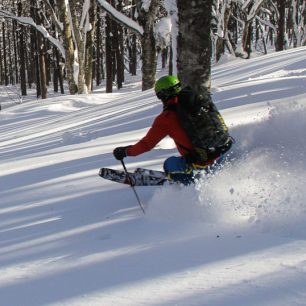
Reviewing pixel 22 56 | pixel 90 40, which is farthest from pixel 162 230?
pixel 22 56

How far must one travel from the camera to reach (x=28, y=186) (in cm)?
539

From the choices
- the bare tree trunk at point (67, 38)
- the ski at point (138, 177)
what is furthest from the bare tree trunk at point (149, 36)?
the ski at point (138, 177)

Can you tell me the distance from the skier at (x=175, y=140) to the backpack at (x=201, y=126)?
0.01 meters

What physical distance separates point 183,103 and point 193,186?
0.80 metres

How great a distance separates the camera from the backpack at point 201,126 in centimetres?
426

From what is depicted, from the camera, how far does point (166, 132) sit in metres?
4.37

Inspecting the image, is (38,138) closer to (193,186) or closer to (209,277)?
(193,186)

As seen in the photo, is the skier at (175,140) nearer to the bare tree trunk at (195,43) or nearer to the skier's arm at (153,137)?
the skier's arm at (153,137)

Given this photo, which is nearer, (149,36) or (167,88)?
(167,88)

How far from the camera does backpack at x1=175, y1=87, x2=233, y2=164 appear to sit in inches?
168

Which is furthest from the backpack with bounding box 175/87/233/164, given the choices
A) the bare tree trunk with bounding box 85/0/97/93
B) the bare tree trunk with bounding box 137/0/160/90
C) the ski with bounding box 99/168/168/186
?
the bare tree trunk with bounding box 85/0/97/93

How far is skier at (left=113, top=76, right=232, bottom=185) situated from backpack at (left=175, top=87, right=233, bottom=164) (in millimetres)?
10

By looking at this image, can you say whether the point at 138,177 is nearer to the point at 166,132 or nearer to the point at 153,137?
the point at 153,137

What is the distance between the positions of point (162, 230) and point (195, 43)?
3.03 m
